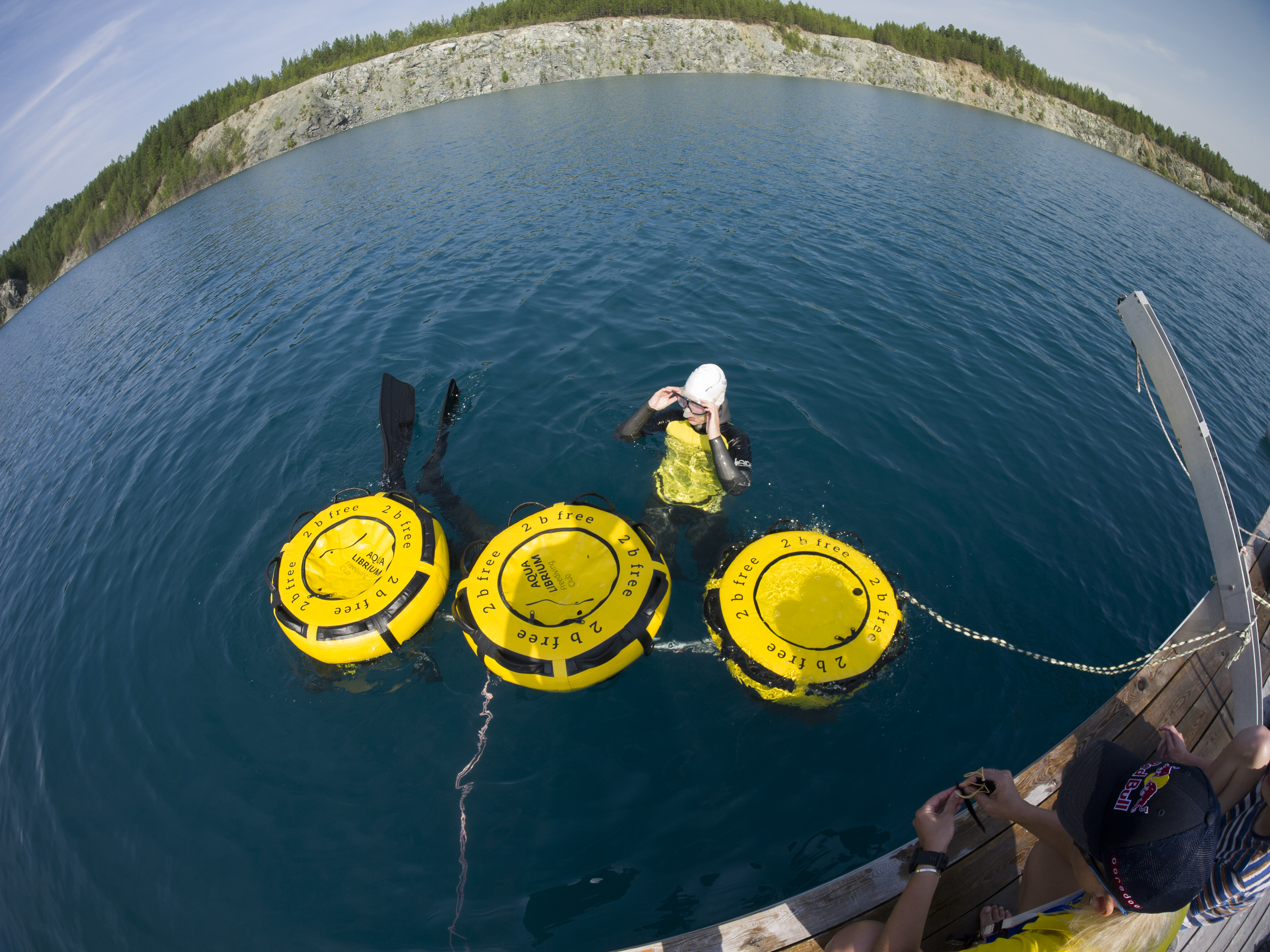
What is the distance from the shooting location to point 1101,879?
2.25 meters

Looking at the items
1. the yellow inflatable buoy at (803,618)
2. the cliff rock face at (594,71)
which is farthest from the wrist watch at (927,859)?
the cliff rock face at (594,71)

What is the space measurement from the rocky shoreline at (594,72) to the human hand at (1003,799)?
210 ft

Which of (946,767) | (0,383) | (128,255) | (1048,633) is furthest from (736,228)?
(128,255)

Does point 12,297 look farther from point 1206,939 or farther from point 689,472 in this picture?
point 1206,939

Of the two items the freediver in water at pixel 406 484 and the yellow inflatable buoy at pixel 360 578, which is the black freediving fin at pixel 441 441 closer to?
the freediver in water at pixel 406 484

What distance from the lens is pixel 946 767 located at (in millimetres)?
4941

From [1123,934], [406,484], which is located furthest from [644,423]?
[1123,934]

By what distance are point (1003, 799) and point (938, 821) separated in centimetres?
45

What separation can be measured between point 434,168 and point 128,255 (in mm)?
17282

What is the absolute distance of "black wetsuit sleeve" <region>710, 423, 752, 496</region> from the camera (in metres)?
6.11

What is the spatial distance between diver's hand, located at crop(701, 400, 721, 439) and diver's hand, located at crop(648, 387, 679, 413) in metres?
0.55

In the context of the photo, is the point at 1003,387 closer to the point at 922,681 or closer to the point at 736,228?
the point at 922,681

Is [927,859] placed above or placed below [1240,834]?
above

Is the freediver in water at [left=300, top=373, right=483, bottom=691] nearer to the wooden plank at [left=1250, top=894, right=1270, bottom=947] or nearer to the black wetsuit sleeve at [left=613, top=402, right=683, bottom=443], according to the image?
the black wetsuit sleeve at [left=613, top=402, right=683, bottom=443]
